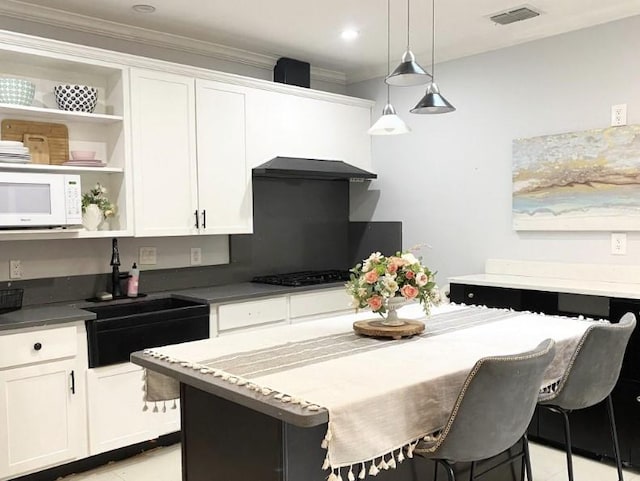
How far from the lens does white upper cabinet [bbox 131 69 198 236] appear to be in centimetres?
349

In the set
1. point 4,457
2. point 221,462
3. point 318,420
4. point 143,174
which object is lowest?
point 4,457

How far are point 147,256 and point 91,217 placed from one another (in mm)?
604

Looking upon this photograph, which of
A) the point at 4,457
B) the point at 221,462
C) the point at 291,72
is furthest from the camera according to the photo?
the point at 291,72

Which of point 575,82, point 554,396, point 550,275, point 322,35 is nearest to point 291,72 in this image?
point 322,35

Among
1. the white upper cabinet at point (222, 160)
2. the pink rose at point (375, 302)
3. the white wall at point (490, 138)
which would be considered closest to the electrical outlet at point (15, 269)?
the white upper cabinet at point (222, 160)

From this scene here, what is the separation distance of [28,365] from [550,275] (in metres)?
3.12

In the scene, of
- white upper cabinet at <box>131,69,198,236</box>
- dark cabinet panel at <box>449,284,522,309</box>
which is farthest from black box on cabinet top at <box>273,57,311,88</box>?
dark cabinet panel at <box>449,284,522,309</box>

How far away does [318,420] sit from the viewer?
5.06ft

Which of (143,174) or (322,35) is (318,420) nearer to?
(143,174)

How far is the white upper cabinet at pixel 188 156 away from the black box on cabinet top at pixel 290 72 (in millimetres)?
551

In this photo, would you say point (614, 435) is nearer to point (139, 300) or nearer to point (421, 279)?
point (421, 279)

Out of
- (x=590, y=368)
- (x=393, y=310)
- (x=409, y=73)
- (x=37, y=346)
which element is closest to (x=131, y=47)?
(x=37, y=346)

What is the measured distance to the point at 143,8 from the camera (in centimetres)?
337

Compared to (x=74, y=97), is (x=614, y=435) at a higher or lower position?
lower
